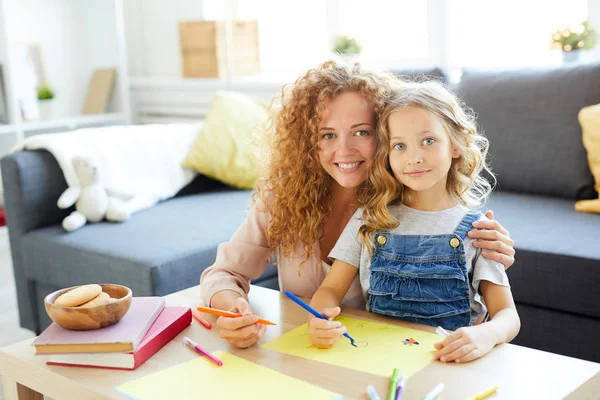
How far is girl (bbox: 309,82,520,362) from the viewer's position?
4.00ft

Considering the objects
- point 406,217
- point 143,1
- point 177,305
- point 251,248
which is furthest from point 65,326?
point 143,1

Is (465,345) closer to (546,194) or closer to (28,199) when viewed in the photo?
(546,194)

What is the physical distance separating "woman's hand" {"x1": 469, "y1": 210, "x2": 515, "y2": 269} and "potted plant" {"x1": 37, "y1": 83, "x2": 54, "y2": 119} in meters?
3.26

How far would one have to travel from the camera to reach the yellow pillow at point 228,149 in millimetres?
2770

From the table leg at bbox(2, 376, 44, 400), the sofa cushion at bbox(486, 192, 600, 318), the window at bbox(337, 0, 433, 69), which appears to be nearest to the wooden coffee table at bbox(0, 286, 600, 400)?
the table leg at bbox(2, 376, 44, 400)

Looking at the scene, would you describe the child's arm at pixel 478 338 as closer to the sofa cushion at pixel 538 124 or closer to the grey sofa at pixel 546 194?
the grey sofa at pixel 546 194

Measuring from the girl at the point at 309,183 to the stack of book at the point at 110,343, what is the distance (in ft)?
0.69

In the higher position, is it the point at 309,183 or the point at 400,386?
the point at 309,183

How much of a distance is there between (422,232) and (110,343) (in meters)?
0.56

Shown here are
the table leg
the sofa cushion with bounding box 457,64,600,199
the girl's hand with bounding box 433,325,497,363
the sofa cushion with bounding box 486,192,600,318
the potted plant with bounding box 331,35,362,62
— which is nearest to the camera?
the girl's hand with bounding box 433,325,497,363

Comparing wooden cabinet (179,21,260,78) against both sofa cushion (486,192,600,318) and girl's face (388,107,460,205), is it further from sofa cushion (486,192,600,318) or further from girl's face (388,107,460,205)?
girl's face (388,107,460,205)

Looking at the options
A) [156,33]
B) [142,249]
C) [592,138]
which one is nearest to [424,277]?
[142,249]

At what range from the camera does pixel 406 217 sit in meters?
1.28

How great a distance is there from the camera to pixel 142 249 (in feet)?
6.78
